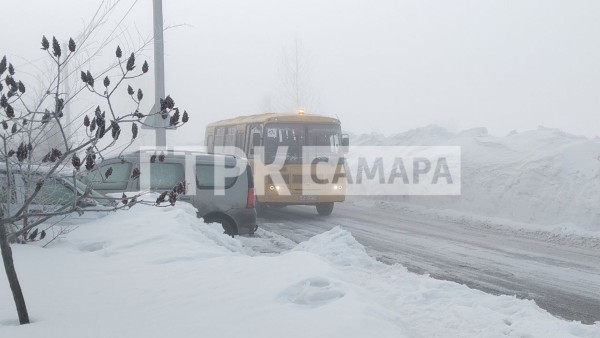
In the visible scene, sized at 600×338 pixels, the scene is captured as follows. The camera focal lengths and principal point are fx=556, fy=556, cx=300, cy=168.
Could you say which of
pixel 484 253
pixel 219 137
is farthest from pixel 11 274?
pixel 219 137

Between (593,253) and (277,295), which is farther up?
(277,295)

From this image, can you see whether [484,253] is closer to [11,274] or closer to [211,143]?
[11,274]

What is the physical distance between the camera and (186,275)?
15.4ft

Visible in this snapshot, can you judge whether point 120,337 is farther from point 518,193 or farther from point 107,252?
point 518,193

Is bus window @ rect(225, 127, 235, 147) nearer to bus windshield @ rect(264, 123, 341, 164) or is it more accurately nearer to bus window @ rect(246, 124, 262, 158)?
bus window @ rect(246, 124, 262, 158)

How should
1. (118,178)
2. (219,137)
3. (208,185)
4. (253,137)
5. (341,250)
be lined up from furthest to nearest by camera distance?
(219,137)
(253,137)
(208,185)
(118,178)
(341,250)

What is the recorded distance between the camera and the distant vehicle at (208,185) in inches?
365

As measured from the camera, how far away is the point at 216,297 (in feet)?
13.3

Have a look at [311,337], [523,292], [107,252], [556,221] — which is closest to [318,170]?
[556,221]

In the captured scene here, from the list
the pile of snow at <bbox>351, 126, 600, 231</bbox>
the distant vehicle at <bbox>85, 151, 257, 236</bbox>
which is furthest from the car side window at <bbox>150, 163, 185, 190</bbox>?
the pile of snow at <bbox>351, 126, 600, 231</bbox>

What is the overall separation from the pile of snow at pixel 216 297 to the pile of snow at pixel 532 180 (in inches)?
391

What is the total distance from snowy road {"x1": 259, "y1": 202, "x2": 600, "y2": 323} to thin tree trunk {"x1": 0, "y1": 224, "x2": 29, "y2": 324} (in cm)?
554

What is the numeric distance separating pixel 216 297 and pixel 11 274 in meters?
1.36

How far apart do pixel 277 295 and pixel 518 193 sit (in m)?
14.7
